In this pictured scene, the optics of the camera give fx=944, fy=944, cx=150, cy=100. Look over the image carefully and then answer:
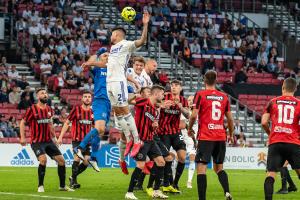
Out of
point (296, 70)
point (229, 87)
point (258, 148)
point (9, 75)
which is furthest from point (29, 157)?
point (296, 70)

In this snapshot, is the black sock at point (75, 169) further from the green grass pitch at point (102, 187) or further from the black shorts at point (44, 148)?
the black shorts at point (44, 148)

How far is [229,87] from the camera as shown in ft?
133

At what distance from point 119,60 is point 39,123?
8.98ft

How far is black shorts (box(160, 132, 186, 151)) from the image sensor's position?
2028 cm

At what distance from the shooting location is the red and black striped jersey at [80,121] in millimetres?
22453

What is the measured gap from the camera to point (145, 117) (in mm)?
18578

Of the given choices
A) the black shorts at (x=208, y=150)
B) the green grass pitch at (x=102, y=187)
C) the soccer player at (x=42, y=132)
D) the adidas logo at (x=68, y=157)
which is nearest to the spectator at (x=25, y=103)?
the adidas logo at (x=68, y=157)

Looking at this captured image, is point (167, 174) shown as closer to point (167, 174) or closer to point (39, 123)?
point (167, 174)

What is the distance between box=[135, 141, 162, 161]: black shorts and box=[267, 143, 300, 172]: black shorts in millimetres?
3144

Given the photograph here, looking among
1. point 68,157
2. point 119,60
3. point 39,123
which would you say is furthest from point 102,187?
point 68,157

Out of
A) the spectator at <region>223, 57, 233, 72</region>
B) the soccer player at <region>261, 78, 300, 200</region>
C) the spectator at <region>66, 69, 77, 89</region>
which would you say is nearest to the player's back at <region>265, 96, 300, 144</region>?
the soccer player at <region>261, 78, 300, 200</region>

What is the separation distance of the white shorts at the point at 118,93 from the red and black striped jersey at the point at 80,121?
4608mm

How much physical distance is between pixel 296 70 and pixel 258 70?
191 cm

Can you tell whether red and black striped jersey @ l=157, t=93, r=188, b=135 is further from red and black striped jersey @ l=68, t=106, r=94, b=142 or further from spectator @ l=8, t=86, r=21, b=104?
spectator @ l=8, t=86, r=21, b=104
